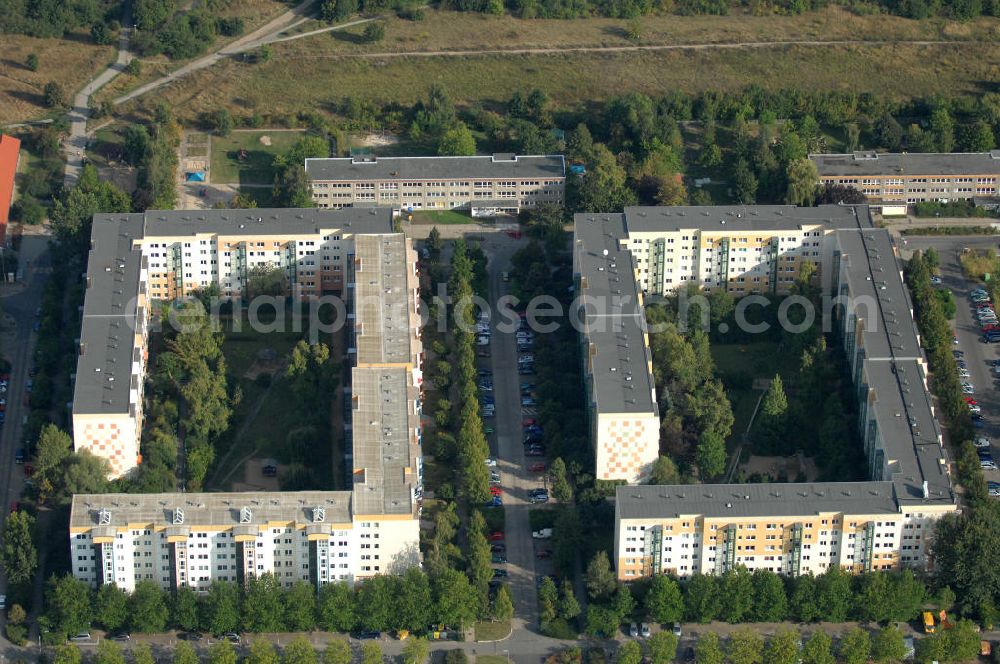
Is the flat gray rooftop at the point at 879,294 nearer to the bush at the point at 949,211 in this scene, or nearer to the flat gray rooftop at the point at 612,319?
the bush at the point at 949,211

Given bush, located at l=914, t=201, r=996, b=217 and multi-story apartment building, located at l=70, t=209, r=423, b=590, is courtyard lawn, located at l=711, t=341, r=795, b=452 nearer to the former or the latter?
multi-story apartment building, located at l=70, t=209, r=423, b=590

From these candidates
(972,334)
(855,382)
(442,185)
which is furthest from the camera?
(442,185)

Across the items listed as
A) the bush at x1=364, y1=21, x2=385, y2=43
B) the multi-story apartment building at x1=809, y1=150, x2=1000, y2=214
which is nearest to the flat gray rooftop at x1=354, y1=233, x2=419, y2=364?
the bush at x1=364, y1=21, x2=385, y2=43

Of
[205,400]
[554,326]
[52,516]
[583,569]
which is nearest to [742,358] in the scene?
[554,326]

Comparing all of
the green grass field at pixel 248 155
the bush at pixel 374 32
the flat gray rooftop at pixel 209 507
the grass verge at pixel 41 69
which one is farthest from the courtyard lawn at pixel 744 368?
the grass verge at pixel 41 69

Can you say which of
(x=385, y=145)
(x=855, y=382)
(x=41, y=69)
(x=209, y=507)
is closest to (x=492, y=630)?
(x=209, y=507)

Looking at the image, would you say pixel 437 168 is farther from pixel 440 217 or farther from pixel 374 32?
pixel 374 32
